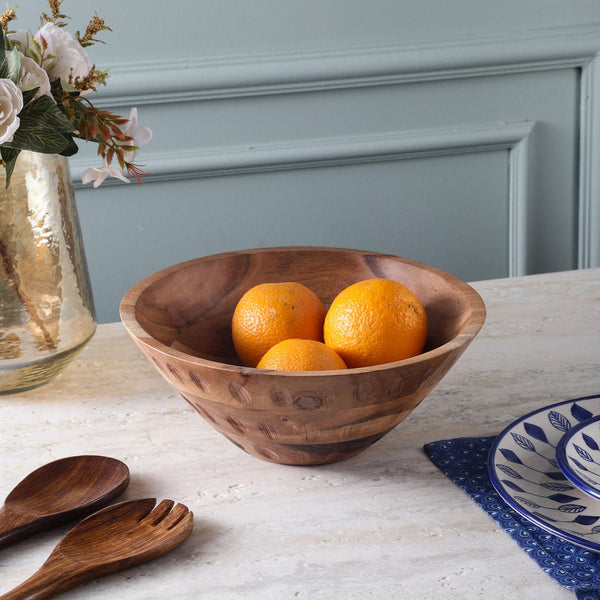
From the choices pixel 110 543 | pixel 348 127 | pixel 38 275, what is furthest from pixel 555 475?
pixel 348 127

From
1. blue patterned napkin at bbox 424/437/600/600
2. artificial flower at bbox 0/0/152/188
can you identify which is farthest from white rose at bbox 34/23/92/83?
blue patterned napkin at bbox 424/437/600/600

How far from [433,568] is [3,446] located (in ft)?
1.24

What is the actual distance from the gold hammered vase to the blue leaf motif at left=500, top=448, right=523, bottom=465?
1.37ft

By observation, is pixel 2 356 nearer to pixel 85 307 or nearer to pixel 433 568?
pixel 85 307

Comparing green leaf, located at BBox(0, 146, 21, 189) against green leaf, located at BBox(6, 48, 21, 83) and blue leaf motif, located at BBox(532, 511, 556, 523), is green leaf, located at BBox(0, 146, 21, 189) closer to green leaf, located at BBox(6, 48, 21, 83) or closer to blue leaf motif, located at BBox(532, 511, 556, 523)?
green leaf, located at BBox(6, 48, 21, 83)

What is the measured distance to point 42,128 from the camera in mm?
631

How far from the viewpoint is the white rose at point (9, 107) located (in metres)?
0.58

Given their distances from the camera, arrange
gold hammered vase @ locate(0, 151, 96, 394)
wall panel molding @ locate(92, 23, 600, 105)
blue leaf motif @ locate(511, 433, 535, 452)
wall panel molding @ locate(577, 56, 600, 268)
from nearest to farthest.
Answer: blue leaf motif @ locate(511, 433, 535, 452)
gold hammered vase @ locate(0, 151, 96, 394)
wall panel molding @ locate(92, 23, 600, 105)
wall panel molding @ locate(577, 56, 600, 268)

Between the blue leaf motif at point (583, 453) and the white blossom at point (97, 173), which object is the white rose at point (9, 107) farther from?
the blue leaf motif at point (583, 453)

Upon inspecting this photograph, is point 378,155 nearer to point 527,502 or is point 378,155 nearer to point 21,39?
point 21,39

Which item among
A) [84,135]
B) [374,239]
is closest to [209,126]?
[374,239]

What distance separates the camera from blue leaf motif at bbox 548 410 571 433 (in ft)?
1.90

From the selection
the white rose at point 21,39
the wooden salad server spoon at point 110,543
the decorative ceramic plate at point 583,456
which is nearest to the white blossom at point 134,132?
the white rose at point 21,39

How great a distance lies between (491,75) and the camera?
1676mm
